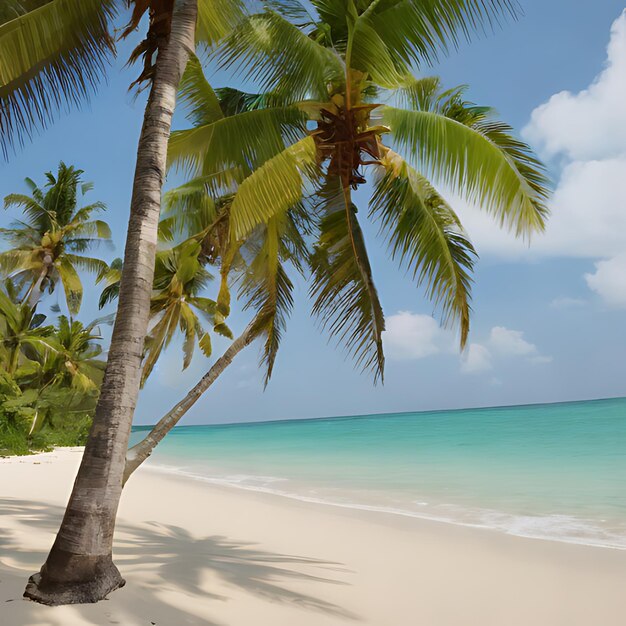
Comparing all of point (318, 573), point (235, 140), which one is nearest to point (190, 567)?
point (318, 573)

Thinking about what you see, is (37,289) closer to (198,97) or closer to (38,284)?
(38,284)

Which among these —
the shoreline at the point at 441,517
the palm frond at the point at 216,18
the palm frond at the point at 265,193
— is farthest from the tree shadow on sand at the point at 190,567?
the palm frond at the point at 216,18

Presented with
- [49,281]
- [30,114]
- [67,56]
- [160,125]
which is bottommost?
[160,125]

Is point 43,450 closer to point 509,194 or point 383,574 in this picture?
point 383,574

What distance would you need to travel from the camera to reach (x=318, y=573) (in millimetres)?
5777

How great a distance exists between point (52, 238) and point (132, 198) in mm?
20163

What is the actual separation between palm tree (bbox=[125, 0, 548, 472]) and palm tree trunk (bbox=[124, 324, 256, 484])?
16 mm

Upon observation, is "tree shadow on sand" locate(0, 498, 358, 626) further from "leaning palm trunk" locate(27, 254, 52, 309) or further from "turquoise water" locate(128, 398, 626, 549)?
"leaning palm trunk" locate(27, 254, 52, 309)

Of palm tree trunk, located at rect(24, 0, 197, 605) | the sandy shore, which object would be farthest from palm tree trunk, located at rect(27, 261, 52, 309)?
palm tree trunk, located at rect(24, 0, 197, 605)

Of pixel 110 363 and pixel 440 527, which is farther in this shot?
pixel 440 527

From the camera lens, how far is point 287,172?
19.4 ft

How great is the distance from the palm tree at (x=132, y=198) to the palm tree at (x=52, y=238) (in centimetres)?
1868

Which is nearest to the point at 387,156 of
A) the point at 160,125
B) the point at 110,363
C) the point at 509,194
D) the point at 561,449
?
the point at 509,194

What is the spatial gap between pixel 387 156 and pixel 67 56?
12.2 ft
